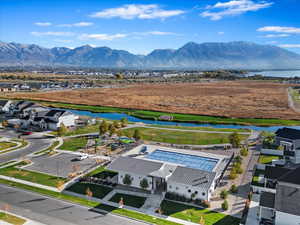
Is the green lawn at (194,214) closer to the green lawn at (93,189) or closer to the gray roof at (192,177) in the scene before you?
the gray roof at (192,177)

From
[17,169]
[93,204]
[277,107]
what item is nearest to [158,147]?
[93,204]

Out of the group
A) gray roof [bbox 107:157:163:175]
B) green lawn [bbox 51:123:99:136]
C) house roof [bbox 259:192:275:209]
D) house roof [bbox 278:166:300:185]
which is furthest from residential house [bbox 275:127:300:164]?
green lawn [bbox 51:123:99:136]

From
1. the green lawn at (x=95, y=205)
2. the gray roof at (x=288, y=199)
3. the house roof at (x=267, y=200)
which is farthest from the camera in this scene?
the house roof at (x=267, y=200)

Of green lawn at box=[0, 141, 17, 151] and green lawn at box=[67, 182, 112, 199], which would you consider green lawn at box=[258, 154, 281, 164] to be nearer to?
green lawn at box=[67, 182, 112, 199]

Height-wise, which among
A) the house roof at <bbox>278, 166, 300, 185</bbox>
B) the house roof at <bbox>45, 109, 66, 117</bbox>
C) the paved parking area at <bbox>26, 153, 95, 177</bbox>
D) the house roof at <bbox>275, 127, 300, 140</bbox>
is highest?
the house roof at <bbox>45, 109, 66, 117</bbox>

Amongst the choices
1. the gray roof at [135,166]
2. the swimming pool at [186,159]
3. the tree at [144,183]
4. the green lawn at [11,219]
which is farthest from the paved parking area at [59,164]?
the tree at [144,183]

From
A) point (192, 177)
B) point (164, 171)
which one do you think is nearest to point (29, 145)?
point (164, 171)

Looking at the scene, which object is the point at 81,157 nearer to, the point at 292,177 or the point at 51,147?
the point at 51,147
